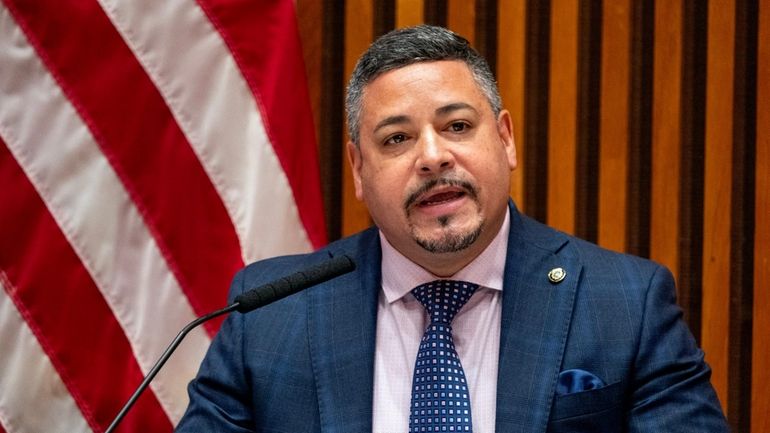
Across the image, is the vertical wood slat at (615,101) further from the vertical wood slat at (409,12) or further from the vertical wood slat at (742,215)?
the vertical wood slat at (409,12)

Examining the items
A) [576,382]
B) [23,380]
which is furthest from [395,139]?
[23,380]

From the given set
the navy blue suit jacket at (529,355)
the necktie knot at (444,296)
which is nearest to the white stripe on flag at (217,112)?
the navy blue suit jacket at (529,355)

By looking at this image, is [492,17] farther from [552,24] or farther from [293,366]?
[293,366]

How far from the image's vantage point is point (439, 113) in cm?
185

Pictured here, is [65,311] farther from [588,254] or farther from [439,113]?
[588,254]

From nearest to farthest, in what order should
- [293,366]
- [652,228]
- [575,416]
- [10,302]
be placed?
[575,416] < [293,366] < [10,302] < [652,228]

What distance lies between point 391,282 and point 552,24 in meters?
0.86

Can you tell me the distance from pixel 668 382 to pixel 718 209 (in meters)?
0.81

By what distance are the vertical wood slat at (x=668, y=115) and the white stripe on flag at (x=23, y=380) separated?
141 cm

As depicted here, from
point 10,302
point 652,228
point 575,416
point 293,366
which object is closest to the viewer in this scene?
point 575,416

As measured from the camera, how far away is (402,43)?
1919 mm

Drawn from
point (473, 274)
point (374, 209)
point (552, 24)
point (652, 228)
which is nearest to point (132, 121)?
point (374, 209)

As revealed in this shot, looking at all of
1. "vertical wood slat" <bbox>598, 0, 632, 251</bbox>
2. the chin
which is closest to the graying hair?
the chin

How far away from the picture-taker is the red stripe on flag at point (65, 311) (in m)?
2.21
